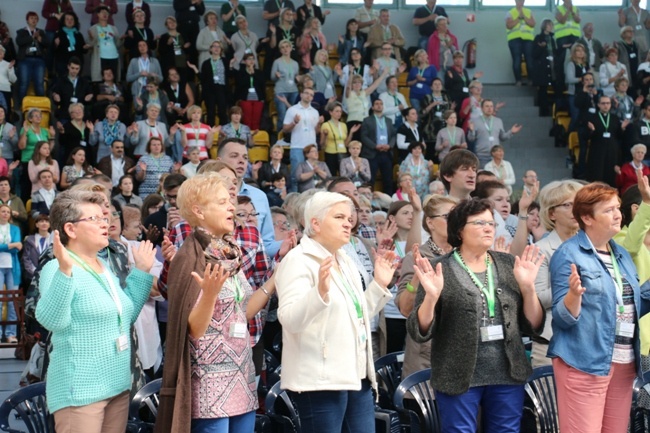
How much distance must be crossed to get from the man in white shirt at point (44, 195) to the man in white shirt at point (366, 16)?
637cm

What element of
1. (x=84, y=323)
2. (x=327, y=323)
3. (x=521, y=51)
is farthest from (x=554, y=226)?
(x=521, y=51)

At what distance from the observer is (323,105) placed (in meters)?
13.2

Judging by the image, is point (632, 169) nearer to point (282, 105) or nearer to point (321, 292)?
point (282, 105)

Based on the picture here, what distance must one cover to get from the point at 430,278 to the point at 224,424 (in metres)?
1.02

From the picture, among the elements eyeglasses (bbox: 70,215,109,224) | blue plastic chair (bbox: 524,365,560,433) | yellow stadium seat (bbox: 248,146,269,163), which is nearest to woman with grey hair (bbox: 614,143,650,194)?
yellow stadium seat (bbox: 248,146,269,163)

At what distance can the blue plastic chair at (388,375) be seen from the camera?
4.79 meters

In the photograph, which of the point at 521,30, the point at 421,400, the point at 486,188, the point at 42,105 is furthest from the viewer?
the point at 521,30

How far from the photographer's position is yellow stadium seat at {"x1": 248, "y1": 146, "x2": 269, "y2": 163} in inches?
494

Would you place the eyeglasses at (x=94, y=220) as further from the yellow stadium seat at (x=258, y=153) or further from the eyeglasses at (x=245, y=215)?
the yellow stadium seat at (x=258, y=153)

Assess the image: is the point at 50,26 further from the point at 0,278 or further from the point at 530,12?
the point at 530,12

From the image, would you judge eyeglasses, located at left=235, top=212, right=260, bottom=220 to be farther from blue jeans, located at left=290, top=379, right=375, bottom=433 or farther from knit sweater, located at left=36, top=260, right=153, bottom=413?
blue jeans, located at left=290, top=379, right=375, bottom=433

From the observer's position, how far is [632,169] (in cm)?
1242

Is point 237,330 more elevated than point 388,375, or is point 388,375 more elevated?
point 237,330

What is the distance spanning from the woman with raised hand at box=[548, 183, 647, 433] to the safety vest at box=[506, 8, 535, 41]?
11.4m
